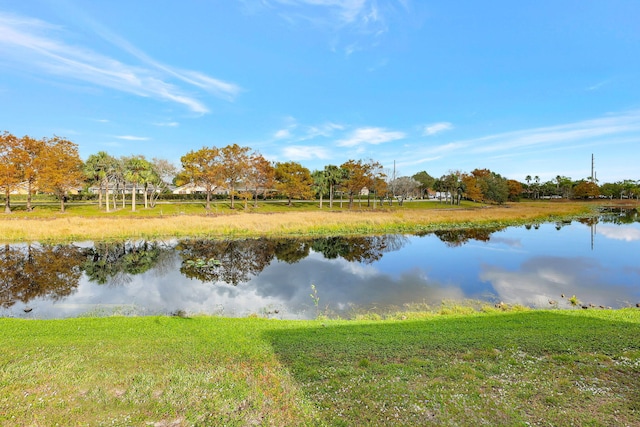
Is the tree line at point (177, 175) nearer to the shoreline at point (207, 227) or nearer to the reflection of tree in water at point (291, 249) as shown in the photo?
the shoreline at point (207, 227)

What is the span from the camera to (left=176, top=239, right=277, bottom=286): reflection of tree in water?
16812mm

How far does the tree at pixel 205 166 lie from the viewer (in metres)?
54.2

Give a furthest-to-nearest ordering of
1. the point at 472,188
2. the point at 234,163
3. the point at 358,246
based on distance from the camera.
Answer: the point at 472,188 → the point at 234,163 → the point at 358,246

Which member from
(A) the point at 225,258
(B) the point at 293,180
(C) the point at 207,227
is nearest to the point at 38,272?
(A) the point at 225,258

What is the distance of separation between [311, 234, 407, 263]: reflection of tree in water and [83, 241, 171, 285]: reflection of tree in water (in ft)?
37.1

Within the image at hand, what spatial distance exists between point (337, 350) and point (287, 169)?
65.4 m

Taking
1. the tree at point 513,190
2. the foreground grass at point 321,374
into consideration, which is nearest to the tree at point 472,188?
the tree at point 513,190

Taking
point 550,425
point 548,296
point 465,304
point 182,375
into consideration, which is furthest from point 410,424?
point 548,296

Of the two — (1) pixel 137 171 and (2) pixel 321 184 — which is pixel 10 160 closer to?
(1) pixel 137 171

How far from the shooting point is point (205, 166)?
54.8 metres

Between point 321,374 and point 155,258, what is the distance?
Result: 18348mm

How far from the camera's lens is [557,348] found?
684 centimetres

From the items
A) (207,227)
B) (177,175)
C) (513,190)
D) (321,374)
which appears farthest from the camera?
(513,190)

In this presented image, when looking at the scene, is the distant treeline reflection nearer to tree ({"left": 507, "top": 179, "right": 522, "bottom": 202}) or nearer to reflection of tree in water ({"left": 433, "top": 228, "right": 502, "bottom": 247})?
reflection of tree in water ({"left": 433, "top": 228, "right": 502, "bottom": 247})
